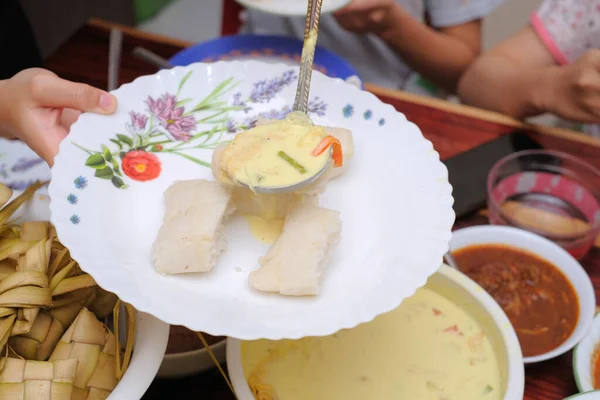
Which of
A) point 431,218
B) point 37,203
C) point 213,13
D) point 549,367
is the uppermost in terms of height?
point 431,218

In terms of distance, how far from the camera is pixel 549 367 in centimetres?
101

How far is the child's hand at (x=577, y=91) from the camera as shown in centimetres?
147

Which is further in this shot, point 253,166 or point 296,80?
point 296,80

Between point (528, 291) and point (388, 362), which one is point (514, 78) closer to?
point (528, 291)

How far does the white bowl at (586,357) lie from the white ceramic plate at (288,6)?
2.79 ft

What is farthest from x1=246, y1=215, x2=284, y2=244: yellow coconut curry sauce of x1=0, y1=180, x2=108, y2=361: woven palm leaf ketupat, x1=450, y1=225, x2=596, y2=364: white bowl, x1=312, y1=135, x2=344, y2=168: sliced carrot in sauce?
x1=450, y1=225, x2=596, y2=364: white bowl

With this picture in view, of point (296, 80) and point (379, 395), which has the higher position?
point (296, 80)

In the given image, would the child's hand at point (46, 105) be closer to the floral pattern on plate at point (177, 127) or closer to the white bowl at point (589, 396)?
the floral pattern on plate at point (177, 127)

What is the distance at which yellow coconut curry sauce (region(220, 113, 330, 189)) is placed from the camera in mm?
787

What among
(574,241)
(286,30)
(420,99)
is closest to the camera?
(574,241)

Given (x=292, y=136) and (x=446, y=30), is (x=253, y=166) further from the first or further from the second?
(x=446, y=30)

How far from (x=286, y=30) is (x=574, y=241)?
1.17 meters

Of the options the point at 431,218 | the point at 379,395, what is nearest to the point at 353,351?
the point at 379,395

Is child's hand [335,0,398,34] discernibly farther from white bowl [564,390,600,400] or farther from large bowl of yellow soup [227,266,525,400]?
white bowl [564,390,600,400]
